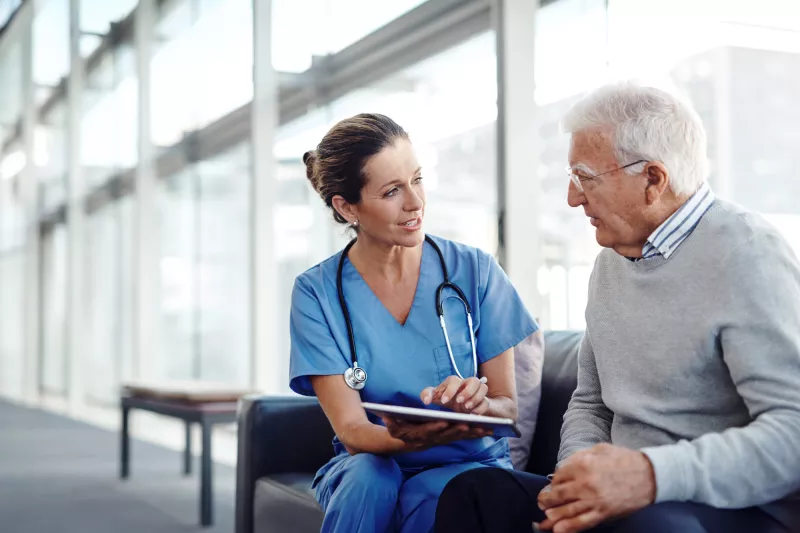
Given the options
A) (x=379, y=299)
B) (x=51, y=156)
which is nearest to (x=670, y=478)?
(x=379, y=299)

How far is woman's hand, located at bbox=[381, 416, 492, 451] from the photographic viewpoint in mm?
1503

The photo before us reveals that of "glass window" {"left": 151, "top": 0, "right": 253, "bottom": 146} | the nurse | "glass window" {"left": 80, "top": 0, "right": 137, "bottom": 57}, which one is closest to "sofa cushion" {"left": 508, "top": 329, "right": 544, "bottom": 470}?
the nurse

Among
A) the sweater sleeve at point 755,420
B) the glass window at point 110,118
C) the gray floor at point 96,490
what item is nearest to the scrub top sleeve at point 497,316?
the sweater sleeve at point 755,420

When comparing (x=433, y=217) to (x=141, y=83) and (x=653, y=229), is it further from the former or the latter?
(x=141, y=83)

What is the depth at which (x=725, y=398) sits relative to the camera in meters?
1.39

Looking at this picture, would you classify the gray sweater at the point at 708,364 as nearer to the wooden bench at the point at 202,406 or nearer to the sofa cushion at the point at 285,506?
the sofa cushion at the point at 285,506

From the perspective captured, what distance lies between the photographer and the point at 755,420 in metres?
1.28

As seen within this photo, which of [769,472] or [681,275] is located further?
[681,275]

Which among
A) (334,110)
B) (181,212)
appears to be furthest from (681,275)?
(181,212)

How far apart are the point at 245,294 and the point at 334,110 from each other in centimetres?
165

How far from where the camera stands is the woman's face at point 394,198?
1.91m

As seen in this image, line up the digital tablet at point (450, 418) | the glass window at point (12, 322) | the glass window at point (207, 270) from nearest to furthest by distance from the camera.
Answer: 1. the digital tablet at point (450, 418)
2. the glass window at point (207, 270)
3. the glass window at point (12, 322)

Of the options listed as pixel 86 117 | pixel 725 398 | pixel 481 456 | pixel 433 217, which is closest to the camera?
pixel 725 398

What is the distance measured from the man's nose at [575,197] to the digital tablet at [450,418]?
38 cm
